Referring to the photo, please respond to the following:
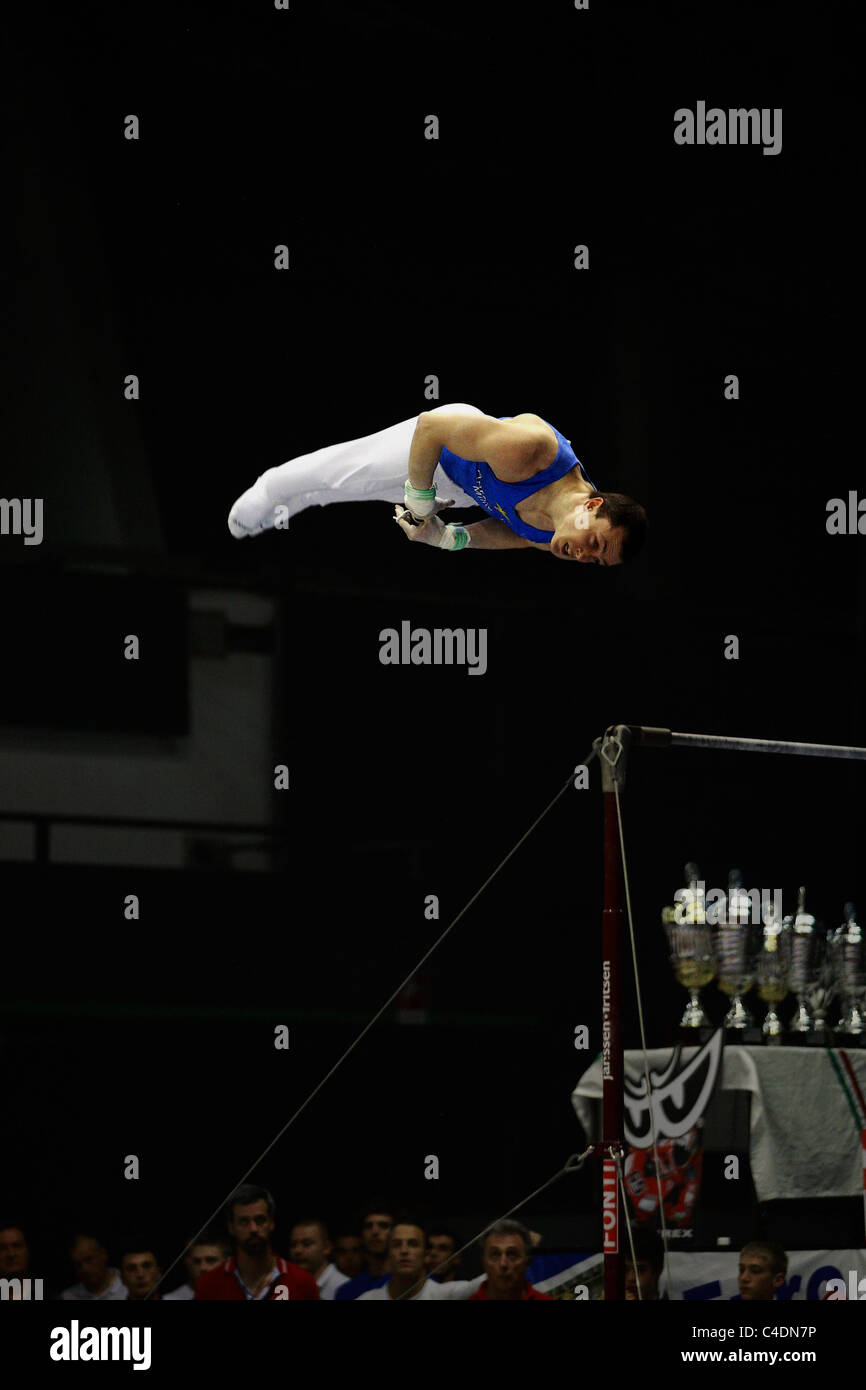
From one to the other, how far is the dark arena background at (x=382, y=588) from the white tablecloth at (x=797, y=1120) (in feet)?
6.10

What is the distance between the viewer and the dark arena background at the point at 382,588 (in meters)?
7.39

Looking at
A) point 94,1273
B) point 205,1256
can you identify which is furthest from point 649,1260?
point 94,1273

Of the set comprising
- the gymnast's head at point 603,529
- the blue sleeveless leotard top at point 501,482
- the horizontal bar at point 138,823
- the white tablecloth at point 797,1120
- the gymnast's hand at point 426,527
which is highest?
the blue sleeveless leotard top at point 501,482

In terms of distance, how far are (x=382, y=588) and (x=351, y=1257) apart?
2838 mm

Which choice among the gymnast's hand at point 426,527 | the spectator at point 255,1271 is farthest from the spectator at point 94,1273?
the gymnast's hand at point 426,527

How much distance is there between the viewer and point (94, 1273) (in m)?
6.33

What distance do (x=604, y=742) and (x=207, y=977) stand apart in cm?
316

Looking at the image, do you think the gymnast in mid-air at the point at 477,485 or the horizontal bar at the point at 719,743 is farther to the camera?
the horizontal bar at the point at 719,743

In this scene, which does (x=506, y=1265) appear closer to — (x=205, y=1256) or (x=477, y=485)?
(x=205, y=1256)

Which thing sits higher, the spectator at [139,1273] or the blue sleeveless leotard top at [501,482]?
the blue sleeveless leotard top at [501,482]

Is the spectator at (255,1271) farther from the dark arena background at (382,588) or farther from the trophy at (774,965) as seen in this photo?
the trophy at (774,965)

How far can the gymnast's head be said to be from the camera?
4.48 metres
